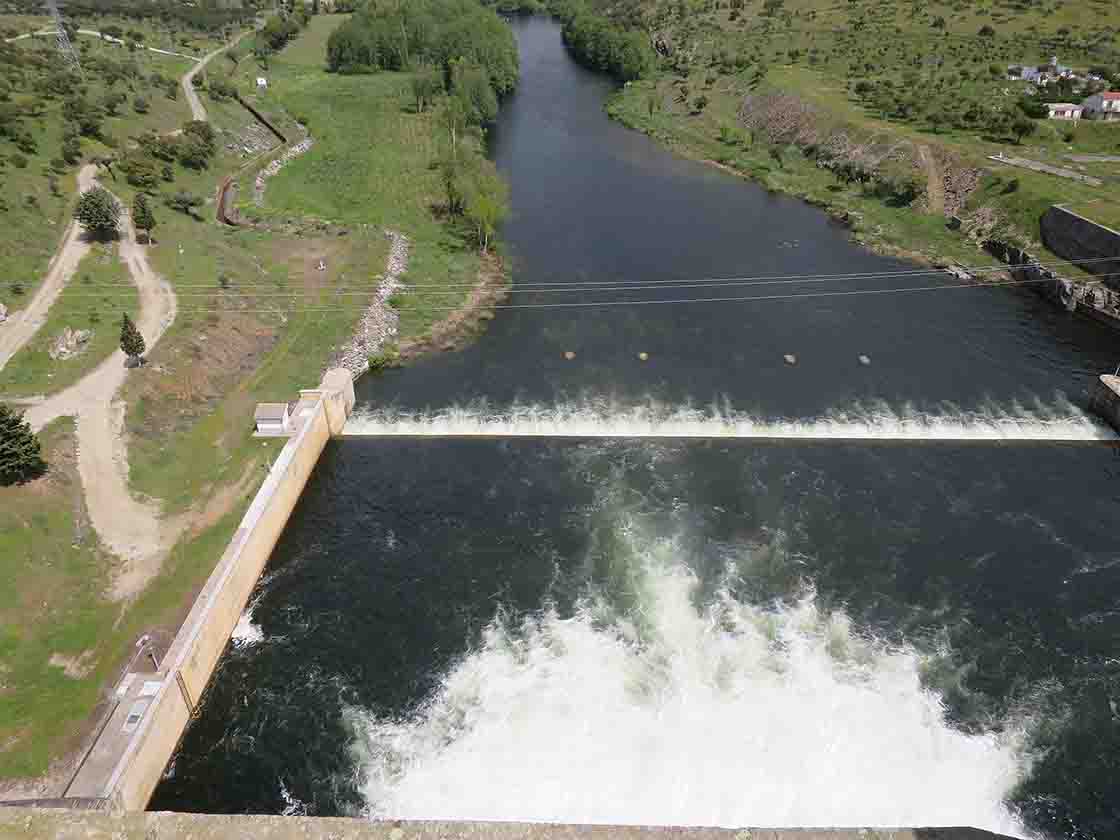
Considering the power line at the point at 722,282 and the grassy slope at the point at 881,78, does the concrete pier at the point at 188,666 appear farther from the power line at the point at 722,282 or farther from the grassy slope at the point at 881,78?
the grassy slope at the point at 881,78

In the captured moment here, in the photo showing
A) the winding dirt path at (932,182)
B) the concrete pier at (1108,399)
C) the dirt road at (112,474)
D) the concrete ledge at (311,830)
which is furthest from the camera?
the winding dirt path at (932,182)

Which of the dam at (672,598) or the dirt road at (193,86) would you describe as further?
the dirt road at (193,86)

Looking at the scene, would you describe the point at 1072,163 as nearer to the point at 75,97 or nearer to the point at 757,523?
the point at 757,523

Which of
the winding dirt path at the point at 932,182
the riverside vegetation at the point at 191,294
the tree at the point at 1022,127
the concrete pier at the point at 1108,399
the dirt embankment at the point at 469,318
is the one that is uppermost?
the tree at the point at 1022,127

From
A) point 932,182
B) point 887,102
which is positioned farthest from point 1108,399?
point 887,102

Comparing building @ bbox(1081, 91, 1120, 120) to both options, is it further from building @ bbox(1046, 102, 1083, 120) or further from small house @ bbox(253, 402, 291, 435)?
small house @ bbox(253, 402, 291, 435)

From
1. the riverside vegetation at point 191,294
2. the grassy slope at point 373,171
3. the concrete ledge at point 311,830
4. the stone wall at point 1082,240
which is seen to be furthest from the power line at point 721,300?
the concrete ledge at point 311,830

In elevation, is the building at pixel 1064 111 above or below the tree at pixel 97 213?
Result: above
